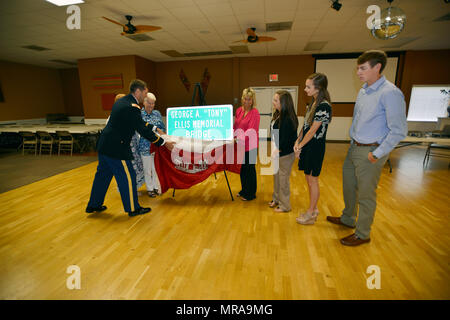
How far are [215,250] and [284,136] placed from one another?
4.55ft

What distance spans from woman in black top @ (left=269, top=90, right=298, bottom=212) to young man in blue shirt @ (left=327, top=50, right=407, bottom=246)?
A: 584 millimetres

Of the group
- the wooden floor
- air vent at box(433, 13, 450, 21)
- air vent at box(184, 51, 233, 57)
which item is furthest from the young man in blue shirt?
air vent at box(184, 51, 233, 57)

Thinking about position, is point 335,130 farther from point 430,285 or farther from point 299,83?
point 430,285

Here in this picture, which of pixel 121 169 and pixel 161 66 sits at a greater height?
pixel 161 66

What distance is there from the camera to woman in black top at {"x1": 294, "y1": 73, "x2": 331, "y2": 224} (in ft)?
6.81

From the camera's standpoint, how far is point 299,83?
27.4ft

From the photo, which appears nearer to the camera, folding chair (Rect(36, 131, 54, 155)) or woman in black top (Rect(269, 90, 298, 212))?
woman in black top (Rect(269, 90, 298, 212))

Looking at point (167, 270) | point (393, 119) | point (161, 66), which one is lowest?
point (167, 270)

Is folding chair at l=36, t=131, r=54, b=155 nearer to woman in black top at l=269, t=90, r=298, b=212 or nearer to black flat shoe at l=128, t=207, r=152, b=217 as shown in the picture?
black flat shoe at l=128, t=207, r=152, b=217

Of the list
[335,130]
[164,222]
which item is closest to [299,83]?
[335,130]

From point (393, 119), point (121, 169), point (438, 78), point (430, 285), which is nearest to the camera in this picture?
point (430, 285)

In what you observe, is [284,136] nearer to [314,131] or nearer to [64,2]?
[314,131]

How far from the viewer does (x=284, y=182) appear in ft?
8.39

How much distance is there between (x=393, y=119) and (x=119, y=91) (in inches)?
345
